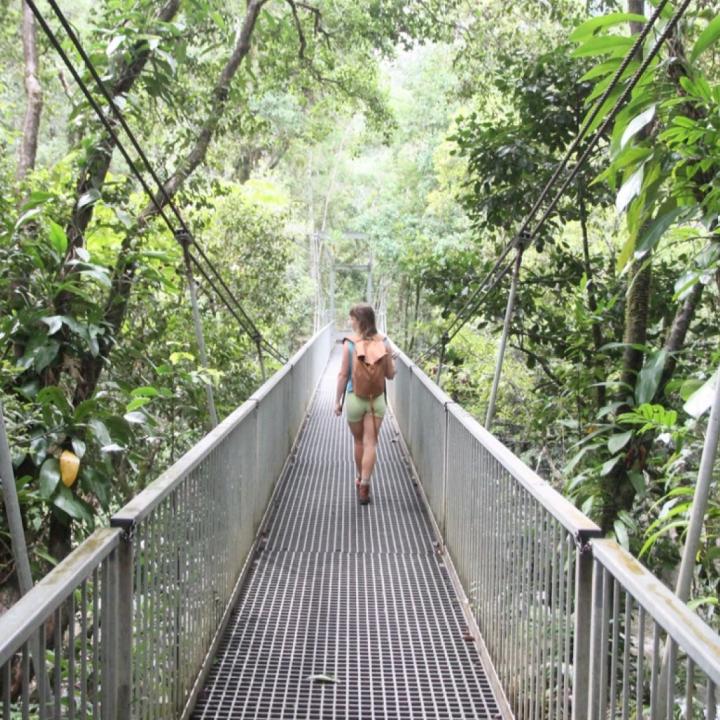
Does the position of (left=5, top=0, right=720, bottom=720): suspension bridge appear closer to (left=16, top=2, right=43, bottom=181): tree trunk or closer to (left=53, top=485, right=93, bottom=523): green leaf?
(left=53, top=485, right=93, bottom=523): green leaf

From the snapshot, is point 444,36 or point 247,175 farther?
point 247,175

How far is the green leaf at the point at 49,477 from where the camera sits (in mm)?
2723

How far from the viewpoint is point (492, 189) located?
5.33 m

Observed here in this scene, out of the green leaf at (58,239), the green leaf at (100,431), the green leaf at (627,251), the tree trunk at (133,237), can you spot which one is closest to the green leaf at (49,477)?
the green leaf at (100,431)

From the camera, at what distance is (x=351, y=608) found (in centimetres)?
327

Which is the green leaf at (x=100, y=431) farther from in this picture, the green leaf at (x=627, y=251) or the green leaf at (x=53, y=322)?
the green leaf at (x=627, y=251)

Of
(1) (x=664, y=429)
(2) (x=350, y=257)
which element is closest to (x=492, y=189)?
(1) (x=664, y=429)

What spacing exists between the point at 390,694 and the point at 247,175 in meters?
12.7

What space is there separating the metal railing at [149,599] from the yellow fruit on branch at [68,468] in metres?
0.46

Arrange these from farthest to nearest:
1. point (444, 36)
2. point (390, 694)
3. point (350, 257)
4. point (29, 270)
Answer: point (350, 257) < point (444, 36) < point (29, 270) < point (390, 694)

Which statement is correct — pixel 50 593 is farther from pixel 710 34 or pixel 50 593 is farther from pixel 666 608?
pixel 710 34

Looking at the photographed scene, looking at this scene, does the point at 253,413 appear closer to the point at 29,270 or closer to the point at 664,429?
the point at 29,270

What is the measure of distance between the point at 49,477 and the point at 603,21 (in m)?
2.26

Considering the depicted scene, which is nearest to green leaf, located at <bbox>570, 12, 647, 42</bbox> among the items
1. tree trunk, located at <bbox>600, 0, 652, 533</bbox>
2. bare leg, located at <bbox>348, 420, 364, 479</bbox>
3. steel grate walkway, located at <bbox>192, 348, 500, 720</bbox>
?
tree trunk, located at <bbox>600, 0, 652, 533</bbox>
